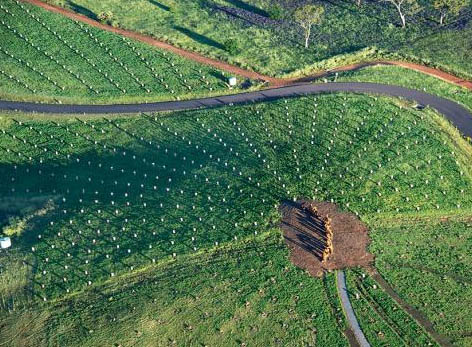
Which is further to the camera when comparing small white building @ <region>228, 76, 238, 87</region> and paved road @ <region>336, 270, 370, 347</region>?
small white building @ <region>228, 76, 238, 87</region>

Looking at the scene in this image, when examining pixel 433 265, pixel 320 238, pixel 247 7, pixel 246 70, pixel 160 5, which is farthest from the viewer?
pixel 247 7

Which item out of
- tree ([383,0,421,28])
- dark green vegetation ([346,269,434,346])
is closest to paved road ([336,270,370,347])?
dark green vegetation ([346,269,434,346])

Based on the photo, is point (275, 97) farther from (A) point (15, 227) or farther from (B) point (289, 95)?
(A) point (15, 227)

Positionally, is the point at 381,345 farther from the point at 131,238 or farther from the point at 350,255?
the point at 131,238

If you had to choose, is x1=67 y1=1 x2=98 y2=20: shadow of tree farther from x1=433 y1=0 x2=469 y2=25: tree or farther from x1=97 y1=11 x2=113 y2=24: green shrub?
x1=433 y1=0 x2=469 y2=25: tree

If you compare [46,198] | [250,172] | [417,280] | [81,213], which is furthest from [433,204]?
[46,198]

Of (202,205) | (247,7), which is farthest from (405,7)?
(202,205)

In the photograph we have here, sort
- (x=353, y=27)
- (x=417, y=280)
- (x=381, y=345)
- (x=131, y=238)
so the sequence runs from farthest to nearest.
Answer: (x=353, y=27)
(x=131, y=238)
(x=417, y=280)
(x=381, y=345)
